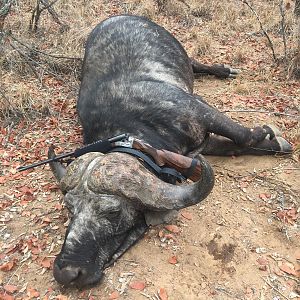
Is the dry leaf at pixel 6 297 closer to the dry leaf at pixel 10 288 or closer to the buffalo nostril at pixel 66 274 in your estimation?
the dry leaf at pixel 10 288


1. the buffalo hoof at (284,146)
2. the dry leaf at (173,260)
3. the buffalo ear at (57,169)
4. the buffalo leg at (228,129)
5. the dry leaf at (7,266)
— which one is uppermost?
the buffalo leg at (228,129)

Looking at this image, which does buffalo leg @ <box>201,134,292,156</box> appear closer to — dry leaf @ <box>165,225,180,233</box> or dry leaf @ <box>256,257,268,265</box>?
dry leaf @ <box>165,225,180,233</box>

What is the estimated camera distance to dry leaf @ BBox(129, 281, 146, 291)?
3663mm

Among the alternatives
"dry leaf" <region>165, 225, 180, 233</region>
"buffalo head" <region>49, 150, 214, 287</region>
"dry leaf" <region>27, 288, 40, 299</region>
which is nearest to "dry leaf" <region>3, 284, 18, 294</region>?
"dry leaf" <region>27, 288, 40, 299</region>

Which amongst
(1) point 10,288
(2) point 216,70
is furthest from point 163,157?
(2) point 216,70

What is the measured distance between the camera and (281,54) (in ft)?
24.9

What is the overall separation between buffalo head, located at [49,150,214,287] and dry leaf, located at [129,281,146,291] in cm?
26

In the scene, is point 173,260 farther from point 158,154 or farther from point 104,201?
point 158,154

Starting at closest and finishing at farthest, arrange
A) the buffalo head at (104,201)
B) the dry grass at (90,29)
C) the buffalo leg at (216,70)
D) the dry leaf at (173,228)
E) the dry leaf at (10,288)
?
the buffalo head at (104,201)
the dry leaf at (10,288)
the dry leaf at (173,228)
the dry grass at (90,29)
the buffalo leg at (216,70)

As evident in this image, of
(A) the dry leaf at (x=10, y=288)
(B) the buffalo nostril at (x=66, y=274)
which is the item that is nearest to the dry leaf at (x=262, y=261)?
(B) the buffalo nostril at (x=66, y=274)

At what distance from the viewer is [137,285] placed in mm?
3680

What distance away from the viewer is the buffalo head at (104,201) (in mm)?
3492

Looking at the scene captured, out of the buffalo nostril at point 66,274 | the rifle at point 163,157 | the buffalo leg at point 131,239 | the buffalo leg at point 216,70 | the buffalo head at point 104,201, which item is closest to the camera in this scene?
the buffalo nostril at point 66,274

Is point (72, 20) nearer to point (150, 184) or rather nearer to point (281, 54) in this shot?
point (281, 54)
